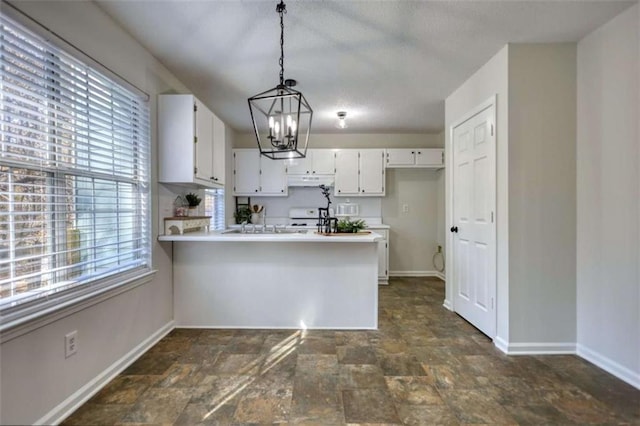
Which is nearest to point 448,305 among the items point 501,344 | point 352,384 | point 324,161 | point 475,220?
point 501,344

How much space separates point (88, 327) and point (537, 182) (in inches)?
132

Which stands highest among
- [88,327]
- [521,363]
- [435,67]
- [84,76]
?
[435,67]

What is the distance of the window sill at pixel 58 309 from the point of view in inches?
52.5

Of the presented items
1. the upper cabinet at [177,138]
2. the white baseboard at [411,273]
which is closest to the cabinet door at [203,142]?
the upper cabinet at [177,138]

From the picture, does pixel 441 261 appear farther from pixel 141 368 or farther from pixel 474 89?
pixel 141 368

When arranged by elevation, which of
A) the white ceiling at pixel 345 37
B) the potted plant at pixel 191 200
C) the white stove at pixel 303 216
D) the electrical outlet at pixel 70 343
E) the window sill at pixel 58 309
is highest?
the white ceiling at pixel 345 37

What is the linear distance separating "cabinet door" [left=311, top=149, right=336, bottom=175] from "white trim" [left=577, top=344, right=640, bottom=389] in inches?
140

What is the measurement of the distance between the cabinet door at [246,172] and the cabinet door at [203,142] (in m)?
1.77

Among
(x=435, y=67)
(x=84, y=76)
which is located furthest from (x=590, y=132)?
(x=84, y=76)

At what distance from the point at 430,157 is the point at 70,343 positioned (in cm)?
471

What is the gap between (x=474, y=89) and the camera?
9.26 feet

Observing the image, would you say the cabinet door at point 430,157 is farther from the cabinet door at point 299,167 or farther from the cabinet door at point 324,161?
the cabinet door at point 299,167

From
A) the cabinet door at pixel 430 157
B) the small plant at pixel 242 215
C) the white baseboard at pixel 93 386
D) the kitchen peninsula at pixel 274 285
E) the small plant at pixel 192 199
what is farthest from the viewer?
Result: the small plant at pixel 242 215

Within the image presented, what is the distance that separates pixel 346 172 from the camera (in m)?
4.74
